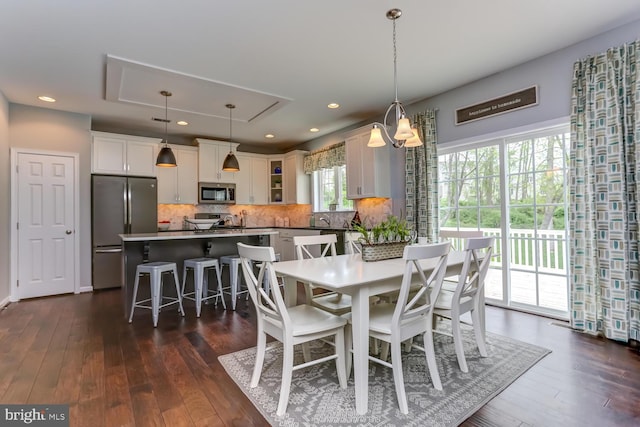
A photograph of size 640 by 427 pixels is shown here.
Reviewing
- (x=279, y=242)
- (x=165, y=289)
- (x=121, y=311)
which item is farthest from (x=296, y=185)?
(x=121, y=311)

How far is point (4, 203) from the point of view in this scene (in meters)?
4.09

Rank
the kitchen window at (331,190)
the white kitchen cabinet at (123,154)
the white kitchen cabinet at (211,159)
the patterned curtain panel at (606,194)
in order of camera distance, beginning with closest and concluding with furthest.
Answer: the patterned curtain panel at (606,194) < the white kitchen cabinet at (123,154) < the kitchen window at (331,190) < the white kitchen cabinet at (211,159)

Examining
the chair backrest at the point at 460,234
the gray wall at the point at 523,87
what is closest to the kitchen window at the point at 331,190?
the gray wall at the point at 523,87

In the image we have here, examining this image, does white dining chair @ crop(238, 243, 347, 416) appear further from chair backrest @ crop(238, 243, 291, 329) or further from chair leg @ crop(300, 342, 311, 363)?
chair leg @ crop(300, 342, 311, 363)

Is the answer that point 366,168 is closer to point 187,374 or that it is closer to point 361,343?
point 361,343

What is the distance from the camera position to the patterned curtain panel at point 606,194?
8.81 ft

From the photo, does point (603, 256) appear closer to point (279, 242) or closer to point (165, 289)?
point (165, 289)

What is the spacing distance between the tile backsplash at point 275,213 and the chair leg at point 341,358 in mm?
3156

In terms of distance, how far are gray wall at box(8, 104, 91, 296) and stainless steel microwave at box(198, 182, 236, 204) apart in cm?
181

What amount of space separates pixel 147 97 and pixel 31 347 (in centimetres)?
Result: 297

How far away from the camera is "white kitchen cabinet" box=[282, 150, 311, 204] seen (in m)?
6.65

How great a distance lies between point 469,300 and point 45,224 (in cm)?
551

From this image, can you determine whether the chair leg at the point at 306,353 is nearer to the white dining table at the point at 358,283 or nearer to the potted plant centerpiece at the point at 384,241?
the white dining table at the point at 358,283


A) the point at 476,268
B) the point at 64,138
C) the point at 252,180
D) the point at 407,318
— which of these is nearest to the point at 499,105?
the point at 476,268
